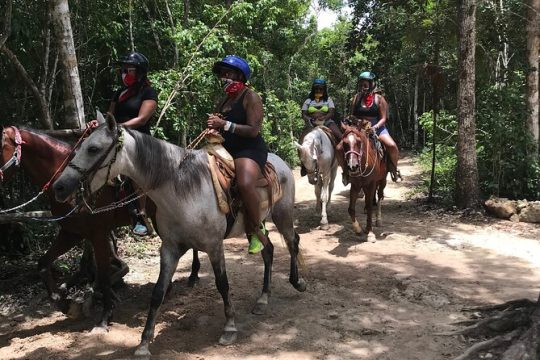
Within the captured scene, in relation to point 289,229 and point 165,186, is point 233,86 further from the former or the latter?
point 289,229

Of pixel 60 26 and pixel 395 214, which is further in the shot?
pixel 395 214

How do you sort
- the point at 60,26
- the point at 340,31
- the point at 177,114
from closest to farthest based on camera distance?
1. the point at 60,26
2. the point at 177,114
3. the point at 340,31

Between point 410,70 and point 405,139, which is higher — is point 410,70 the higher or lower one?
the higher one

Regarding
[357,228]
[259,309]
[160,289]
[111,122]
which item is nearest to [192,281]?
[259,309]

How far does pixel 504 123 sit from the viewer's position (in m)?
10.3

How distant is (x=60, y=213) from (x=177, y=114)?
552cm

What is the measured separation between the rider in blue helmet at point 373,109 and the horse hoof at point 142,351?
6.03 metres

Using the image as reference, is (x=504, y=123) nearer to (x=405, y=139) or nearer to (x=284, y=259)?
(x=284, y=259)

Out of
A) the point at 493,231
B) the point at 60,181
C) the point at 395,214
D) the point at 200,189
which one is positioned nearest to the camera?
the point at 60,181

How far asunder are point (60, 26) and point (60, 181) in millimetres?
2675

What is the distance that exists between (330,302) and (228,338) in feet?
4.91

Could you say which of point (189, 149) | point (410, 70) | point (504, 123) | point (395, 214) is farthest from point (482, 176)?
point (410, 70)

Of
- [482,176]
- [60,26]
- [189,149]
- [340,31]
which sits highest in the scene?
[340,31]

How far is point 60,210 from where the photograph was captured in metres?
4.61
